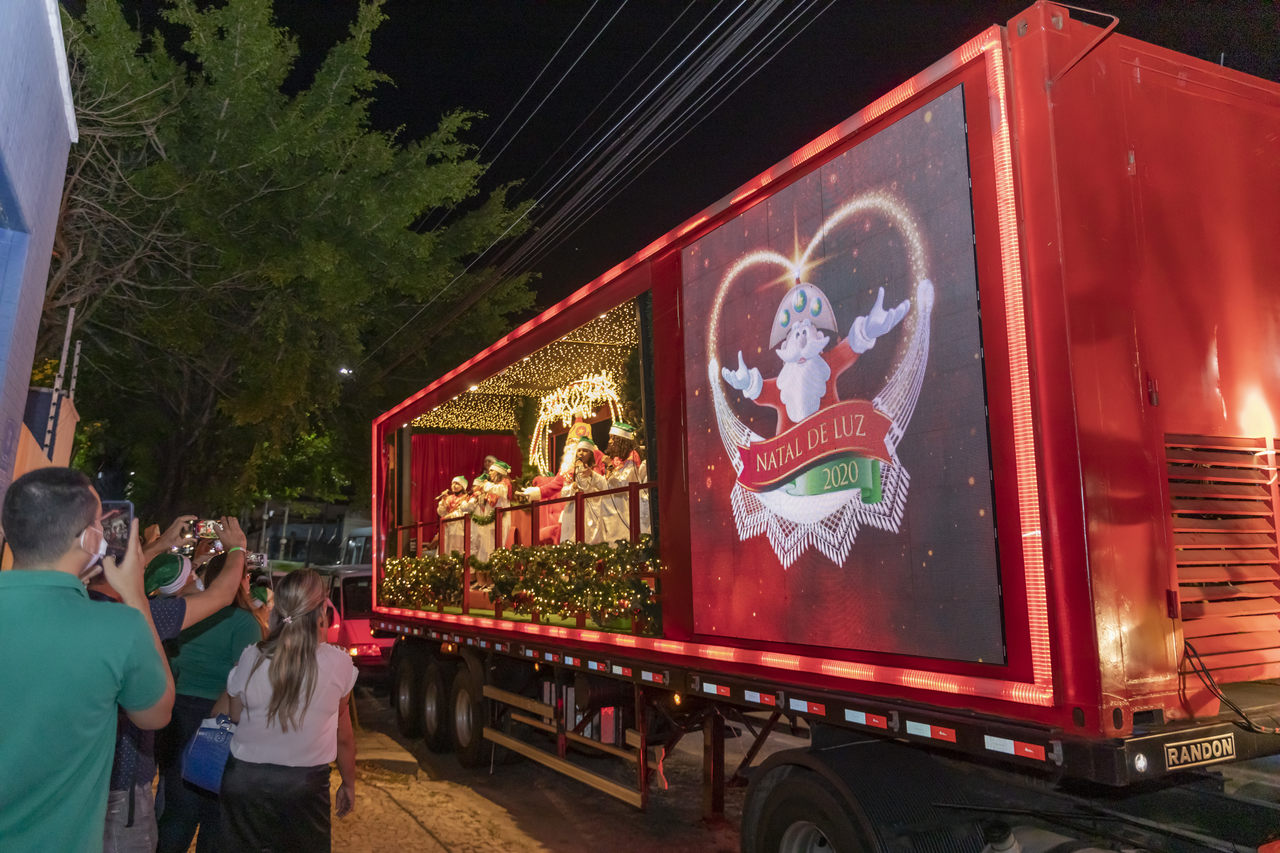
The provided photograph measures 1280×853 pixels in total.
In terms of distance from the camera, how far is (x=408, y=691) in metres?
10.6

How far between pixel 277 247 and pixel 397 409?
251cm

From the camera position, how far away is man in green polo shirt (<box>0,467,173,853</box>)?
195cm

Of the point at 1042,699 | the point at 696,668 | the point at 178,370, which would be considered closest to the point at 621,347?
the point at 696,668

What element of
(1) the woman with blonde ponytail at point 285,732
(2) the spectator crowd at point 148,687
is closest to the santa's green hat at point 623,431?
(2) the spectator crowd at point 148,687

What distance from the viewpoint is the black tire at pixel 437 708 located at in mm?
9492

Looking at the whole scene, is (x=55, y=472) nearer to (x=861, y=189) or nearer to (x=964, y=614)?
(x=964, y=614)

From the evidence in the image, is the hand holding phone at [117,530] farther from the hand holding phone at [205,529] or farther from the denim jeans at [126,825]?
the hand holding phone at [205,529]

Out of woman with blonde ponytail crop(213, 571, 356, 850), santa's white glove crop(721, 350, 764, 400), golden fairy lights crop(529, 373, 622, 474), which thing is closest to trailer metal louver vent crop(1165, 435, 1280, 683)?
santa's white glove crop(721, 350, 764, 400)

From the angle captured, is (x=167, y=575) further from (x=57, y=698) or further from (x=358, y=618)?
(x=358, y=618)

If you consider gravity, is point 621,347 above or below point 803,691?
above

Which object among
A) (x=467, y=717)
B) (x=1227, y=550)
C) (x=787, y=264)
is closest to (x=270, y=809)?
(x=787, y=264)

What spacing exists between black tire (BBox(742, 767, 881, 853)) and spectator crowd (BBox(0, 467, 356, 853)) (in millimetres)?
1817

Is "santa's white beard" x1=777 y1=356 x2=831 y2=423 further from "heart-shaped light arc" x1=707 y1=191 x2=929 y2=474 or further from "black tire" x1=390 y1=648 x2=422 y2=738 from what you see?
"black tire" x1=390 y1=648 x2=422 y2=738

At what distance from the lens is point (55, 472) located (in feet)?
7.03
